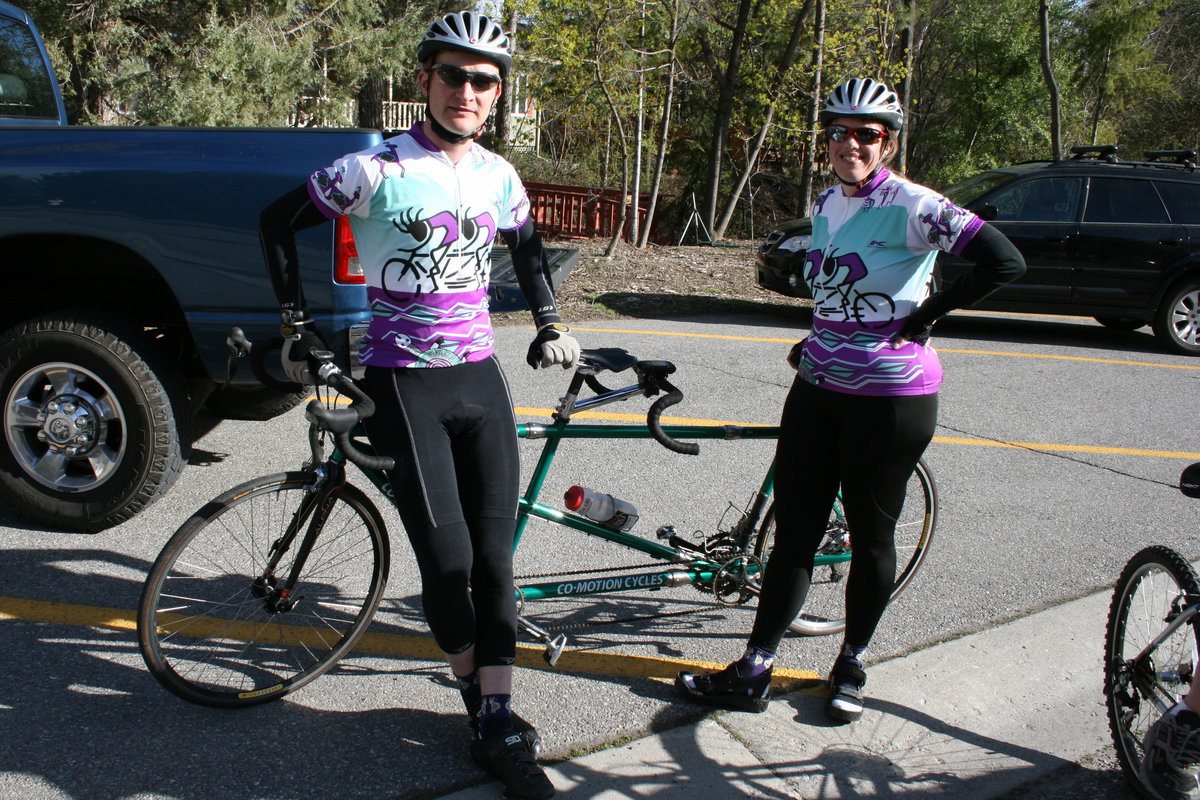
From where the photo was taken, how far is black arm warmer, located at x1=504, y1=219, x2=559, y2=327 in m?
3.10

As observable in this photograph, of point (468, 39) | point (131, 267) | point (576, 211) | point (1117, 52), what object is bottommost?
point (131, 267)

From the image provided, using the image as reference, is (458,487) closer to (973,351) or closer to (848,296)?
(848,296)

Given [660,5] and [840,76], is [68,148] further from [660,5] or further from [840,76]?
[840,76]

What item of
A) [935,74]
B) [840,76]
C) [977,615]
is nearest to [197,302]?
[977,615]

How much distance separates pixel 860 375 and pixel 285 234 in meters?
1.72

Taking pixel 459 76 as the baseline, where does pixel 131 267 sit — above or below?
below

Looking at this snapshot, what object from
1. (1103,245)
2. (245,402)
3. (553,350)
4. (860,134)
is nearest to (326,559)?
(553,350)

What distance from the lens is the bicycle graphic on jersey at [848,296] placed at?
3.03 metres

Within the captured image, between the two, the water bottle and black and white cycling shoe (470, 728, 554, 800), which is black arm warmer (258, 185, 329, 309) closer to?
the water bottle

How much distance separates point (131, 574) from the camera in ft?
13.1

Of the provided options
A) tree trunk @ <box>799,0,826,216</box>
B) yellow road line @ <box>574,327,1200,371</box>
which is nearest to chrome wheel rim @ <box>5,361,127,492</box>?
yellow road line @ <box>574,327,1200,371</box>

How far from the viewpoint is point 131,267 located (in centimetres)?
453

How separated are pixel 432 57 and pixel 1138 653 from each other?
2670mm

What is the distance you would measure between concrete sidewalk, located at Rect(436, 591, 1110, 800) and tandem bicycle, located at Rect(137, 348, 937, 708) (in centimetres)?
44
